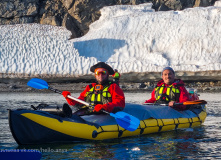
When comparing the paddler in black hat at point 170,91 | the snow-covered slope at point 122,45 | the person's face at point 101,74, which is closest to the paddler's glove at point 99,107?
the person's face at point 101,74

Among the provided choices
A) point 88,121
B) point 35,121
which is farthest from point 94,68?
point 35,121

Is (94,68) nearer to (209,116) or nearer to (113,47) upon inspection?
(209,116)

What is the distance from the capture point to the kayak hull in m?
5.75

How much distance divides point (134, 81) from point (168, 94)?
9.12 m

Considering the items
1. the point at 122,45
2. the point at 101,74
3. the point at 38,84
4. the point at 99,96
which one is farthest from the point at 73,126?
the point at 122,45

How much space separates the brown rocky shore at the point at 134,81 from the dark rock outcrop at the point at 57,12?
3.53m

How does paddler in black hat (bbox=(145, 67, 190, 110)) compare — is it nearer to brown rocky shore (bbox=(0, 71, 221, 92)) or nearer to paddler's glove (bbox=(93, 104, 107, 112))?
paddler's glove (bbox=(93, 104, 107, 112))

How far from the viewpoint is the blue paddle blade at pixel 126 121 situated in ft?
20.1

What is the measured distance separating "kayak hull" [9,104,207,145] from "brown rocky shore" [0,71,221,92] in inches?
351

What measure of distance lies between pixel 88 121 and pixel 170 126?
1739 mm

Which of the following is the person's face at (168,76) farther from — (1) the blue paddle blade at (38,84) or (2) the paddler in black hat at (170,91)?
(1) the blue paddle blade at (38,84)

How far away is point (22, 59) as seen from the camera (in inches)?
647

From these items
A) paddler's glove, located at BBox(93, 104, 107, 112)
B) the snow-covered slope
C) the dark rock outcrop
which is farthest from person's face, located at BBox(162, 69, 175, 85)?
the dark rock outcrop

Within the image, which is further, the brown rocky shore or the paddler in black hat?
the brown rocky shore
